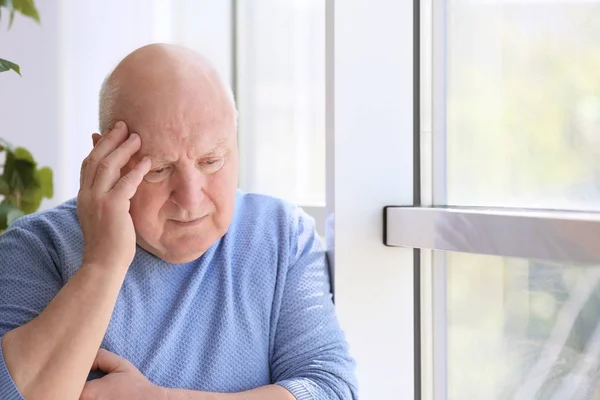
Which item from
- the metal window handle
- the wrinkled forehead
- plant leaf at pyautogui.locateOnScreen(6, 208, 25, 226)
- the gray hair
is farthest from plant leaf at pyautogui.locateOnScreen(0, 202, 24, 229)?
the metal window handle

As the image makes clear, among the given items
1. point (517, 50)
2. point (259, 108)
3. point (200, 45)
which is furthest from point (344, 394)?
point (200, 45)

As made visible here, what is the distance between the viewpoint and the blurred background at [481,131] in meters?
1.34

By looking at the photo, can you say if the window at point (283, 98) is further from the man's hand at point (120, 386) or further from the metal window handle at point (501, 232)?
the man's hand at point (120, 386)

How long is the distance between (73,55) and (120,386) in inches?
59.8

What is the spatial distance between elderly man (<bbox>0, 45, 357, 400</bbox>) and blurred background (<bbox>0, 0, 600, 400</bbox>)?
28cm

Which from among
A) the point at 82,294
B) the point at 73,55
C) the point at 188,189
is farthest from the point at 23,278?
the point at 73,55

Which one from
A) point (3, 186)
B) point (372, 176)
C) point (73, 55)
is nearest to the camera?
point (372, 176)

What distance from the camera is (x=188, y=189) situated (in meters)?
1.35

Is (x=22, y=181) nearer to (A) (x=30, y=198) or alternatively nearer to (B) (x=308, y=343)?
(A) (x=30, y=198)

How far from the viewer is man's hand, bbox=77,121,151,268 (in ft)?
4.30

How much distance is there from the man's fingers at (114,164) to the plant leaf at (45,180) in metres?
0.77

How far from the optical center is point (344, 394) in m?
1.41

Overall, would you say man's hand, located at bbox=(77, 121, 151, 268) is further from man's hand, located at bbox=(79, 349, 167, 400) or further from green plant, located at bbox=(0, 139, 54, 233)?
green plant, located at bbox=(0, 139, 54, 233)

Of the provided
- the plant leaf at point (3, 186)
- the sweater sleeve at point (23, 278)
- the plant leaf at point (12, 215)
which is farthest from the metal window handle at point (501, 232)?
the plant leaf at point (3, 186)
